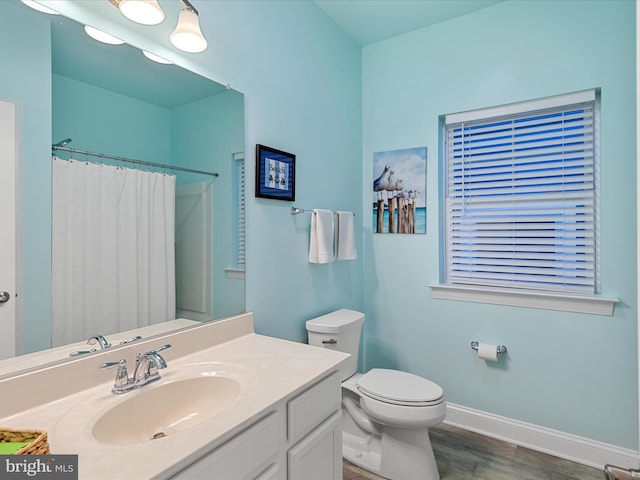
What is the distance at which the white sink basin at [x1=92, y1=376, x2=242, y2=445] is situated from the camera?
98 cm

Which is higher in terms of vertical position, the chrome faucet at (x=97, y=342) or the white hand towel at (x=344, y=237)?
the white hand towel at (x=344, y=237)

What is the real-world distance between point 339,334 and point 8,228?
1.52 m

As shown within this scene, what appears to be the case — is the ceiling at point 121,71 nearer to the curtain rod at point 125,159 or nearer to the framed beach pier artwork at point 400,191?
the curtain rod at point 125,159

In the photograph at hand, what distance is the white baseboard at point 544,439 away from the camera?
1861 mm

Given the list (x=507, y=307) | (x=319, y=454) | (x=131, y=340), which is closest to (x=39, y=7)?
(x=131, y=340)

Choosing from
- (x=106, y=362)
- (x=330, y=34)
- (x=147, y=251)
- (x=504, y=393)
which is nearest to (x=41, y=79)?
(x=147, y=251)

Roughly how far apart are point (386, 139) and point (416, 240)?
76 cm

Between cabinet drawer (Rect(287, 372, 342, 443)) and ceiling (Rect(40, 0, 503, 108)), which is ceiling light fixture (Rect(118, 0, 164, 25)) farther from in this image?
cabinet drawer (Rect(287, 372, 342, 443))

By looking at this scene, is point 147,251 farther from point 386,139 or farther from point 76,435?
point 386,139

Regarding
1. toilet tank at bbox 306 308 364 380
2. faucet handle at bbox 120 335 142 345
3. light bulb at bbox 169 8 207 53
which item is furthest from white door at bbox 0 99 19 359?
toilet tank at bbox 306 308 364 380

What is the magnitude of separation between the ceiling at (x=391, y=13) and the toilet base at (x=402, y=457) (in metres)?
2.41

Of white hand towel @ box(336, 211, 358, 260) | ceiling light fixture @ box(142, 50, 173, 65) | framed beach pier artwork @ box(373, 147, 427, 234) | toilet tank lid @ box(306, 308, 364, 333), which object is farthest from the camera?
framed beach pier artwork @ box(373, 147, 427, 234)

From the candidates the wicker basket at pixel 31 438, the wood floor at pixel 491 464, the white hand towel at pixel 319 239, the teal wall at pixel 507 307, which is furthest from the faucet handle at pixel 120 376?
the teal wall at pixel 507 307

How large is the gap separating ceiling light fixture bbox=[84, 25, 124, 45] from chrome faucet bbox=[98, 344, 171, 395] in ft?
3.49
